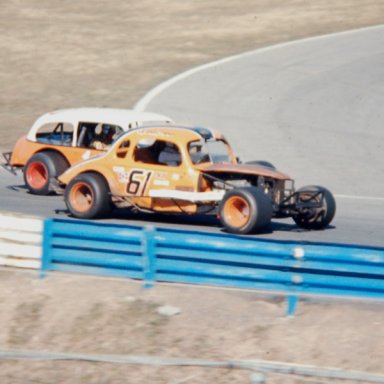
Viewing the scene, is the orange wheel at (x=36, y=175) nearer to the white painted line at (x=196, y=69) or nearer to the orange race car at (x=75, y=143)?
the orange race car at (x=75, y=143)

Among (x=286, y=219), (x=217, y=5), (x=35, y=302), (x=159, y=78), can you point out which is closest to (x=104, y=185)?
(x=286, y=219)

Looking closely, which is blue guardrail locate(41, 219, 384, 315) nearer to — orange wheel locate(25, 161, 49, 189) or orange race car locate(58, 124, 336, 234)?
orange race car locate(58, 124, 336, 234)

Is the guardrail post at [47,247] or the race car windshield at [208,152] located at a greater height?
the race car windshield at [208,152]

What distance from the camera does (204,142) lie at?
16547 millimetres

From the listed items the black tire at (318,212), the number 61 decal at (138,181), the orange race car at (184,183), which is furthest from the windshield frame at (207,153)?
the black tire at (318,212)

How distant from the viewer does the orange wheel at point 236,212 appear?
1557cm

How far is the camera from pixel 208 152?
1652 cm

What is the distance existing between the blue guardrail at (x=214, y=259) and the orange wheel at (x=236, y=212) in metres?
3.26

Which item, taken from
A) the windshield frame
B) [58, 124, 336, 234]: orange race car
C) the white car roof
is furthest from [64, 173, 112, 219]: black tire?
the white car roof

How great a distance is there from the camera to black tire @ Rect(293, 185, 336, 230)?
Answer: 16344 mm

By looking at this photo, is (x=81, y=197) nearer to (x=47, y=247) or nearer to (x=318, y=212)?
(x=318, y=212)

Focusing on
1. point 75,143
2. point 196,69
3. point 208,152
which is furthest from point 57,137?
point 196,69

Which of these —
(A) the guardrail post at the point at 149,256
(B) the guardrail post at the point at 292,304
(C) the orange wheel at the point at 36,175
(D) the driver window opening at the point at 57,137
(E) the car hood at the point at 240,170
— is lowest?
(B) the guardrail post at the point at 292,304

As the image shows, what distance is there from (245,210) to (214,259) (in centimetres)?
346
